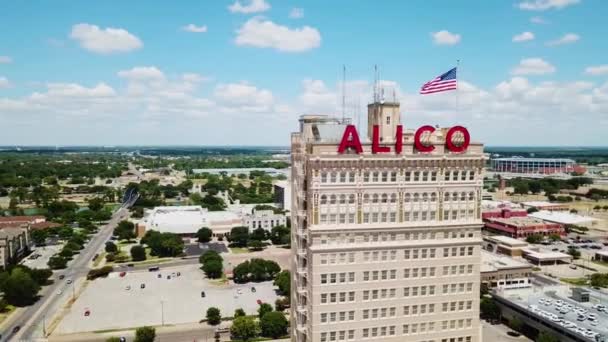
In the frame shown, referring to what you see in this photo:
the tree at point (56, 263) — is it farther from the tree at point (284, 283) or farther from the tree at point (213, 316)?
the tree at point (284, 283)

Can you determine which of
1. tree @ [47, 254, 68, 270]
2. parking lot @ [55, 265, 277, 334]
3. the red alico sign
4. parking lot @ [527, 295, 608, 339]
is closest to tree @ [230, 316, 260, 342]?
parking lot @ [55, 265, 277, 334]

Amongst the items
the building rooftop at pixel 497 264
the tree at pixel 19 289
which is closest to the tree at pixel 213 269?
the tree at pixel 19 289

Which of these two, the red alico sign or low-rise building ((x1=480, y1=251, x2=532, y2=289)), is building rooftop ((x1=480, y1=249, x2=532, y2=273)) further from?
the red alico sign

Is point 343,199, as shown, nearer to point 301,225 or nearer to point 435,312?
point 301,225

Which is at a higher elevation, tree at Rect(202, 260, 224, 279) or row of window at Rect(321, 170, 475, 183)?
row of window at Rect(321, 170, 475, 183)

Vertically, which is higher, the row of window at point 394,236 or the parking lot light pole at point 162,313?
the row of window at point 394,236

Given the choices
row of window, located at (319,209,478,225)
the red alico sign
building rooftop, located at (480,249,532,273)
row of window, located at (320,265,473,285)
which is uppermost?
the red alico sign

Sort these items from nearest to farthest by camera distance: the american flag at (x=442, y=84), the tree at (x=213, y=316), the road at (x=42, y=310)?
1. the american flag at (x=442, y=84)
2. the road at (x=42, y=310)
3. the tree at (x=213, y=316)

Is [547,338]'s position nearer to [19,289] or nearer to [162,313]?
[162,313]
